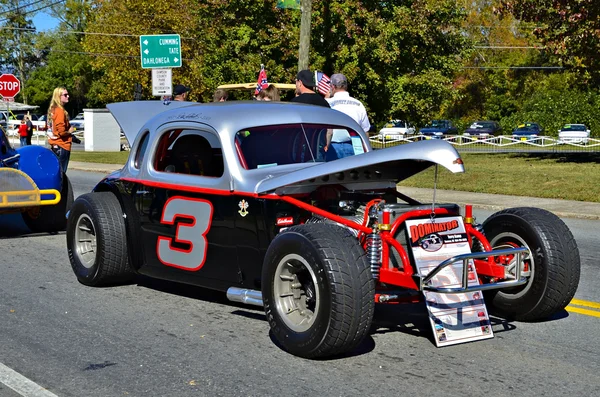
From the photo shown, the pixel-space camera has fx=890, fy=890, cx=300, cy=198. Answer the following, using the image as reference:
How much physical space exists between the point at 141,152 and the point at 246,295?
7.17 feet

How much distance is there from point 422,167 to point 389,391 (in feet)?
7.12

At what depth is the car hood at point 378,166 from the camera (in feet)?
19.2

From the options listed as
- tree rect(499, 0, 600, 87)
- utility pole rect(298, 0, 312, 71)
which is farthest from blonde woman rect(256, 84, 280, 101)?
tree rect(499, 0, 600, 87)

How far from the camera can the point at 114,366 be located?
5801 mm

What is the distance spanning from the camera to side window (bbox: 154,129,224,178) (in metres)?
7.27

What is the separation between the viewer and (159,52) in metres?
24.1

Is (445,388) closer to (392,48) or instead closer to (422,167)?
(422,167)

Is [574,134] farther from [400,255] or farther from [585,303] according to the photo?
[400,255]

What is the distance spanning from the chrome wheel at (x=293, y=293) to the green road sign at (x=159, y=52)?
61.3ft

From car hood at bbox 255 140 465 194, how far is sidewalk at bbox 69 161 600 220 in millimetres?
8603

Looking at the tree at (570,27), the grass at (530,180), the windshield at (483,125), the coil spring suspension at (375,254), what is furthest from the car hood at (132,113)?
the windshield at (483,125)

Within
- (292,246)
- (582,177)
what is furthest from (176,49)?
(292,246)

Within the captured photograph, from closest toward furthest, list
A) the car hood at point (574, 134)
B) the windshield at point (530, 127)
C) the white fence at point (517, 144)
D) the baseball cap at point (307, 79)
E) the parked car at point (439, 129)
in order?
the baseball cap at point (307, 79) < the white fence at point (517, 144) < the car hood at point (574, 134) < the windshield at point (530, 127) < the parked car at point (439, 129)
